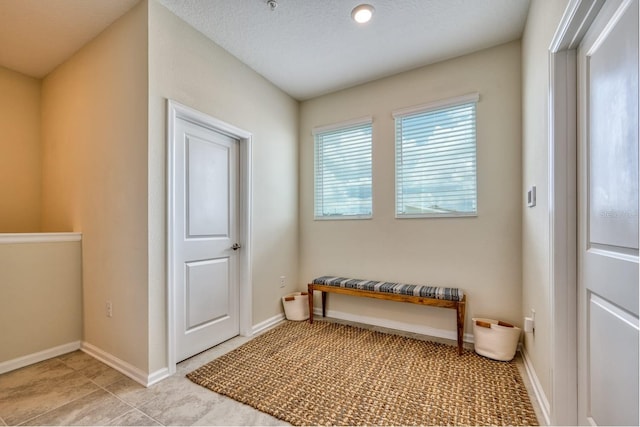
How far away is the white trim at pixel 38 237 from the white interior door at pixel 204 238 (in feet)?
3.64

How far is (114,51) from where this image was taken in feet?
7.50

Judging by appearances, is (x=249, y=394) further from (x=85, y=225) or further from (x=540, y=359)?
(x=85, y=225)

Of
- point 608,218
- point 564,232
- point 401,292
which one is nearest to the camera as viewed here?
point 608,218

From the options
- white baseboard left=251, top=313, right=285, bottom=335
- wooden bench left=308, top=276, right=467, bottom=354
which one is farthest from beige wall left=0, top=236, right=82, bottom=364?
wooden bench left=308, top=276, right=467, bottom=354

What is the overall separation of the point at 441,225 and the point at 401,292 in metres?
0.78

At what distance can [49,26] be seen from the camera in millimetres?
2307

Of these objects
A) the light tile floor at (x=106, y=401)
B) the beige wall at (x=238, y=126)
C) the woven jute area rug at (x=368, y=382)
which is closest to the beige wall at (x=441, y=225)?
the beige wall at (x=238, y=126)

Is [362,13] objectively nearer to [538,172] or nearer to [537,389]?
[538,172]

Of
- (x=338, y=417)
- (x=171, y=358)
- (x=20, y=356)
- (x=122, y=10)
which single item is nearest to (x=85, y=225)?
(x=20, y=356)

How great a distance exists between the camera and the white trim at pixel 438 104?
8.75 feet

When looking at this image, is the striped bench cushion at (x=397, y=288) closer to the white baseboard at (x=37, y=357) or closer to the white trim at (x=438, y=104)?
the white trim at (x=438, y=104)

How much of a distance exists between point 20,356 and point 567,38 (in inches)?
166

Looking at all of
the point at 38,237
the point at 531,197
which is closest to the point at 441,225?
the point at 531,197

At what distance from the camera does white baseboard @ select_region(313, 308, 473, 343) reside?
270cm
